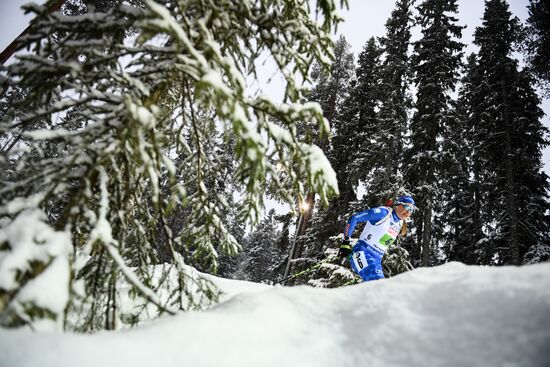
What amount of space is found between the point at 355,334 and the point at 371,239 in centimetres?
506

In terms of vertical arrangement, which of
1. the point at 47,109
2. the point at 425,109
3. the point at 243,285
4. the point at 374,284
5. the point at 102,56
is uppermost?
the point at 425,109

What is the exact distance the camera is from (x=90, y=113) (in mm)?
2623

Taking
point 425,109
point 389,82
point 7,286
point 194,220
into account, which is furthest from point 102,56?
point 425,109

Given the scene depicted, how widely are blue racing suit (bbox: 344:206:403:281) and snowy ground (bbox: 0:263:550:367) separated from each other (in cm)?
435

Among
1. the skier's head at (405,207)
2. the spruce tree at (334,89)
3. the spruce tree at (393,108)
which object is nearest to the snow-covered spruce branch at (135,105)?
the skier's head at (405,207)

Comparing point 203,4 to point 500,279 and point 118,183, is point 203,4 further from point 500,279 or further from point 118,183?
point 500,279

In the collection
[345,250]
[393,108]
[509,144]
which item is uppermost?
[393,108]

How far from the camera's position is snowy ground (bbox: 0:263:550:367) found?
1504 millimetres

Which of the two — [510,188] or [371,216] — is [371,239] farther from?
[510,188]

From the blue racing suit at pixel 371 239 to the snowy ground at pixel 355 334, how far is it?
435 cm

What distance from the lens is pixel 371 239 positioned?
675 cm

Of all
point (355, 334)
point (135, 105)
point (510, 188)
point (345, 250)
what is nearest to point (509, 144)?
point (510, 188)

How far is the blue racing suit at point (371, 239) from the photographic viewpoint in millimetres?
6613

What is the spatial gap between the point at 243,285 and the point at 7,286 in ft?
12.6
